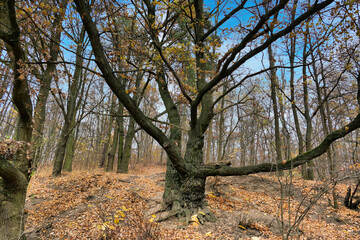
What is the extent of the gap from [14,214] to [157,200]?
11.4ft

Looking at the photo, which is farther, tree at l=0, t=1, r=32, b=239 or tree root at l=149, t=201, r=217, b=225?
tree root at l=149, t=201, r=217, b=225

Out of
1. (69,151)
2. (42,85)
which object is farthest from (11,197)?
(69,151)

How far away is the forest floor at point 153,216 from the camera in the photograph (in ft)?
11.5

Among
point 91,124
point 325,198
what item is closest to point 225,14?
point 325,198

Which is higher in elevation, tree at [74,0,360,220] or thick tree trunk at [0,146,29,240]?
tree at [74,0,360,220]

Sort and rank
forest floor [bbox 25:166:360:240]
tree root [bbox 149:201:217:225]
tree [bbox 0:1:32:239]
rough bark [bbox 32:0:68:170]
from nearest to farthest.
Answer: tree [bbox 0:1:32:239], forest floor [bbox 25:166:360:240], rough bark [bbox 32:0:68:170], tree root [bbox 149:201:217:225]

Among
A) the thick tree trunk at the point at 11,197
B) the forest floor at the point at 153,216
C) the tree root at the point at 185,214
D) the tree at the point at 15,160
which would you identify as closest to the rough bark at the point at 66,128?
the forest floor at the point at 153,216

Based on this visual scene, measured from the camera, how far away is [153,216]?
10.2ft

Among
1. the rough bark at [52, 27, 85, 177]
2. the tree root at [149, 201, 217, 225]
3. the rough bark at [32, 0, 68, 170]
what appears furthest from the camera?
the rough bark at [52, 27, 85, 177]

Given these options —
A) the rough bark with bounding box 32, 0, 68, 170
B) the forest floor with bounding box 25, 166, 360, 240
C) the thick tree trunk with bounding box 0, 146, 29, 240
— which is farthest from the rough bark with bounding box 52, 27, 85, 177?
the thick tree trunk with bounding box 0, 146, 29, 240

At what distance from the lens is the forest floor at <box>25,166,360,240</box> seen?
350cm

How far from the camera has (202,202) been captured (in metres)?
4.70

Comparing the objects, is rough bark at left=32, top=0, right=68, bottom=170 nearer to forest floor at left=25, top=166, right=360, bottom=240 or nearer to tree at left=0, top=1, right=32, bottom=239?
tree at left=0, top=1, right=32, bottom=239

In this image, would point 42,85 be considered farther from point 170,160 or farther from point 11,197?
point 170,160
